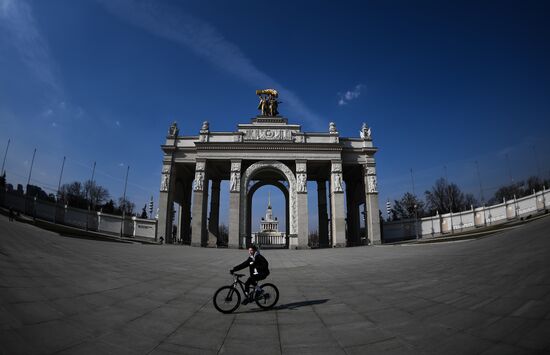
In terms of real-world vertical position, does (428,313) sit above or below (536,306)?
below

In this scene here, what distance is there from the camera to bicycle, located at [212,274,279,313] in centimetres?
671

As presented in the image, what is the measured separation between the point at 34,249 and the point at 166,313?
8671 mm

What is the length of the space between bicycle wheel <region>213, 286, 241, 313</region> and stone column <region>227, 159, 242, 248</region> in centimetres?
3028

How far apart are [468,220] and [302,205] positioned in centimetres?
2767

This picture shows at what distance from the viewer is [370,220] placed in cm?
3878

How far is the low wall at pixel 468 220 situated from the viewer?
36969mm

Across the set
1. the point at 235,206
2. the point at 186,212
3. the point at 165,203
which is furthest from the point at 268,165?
the point at 186,212

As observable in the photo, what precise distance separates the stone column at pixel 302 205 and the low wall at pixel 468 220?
61.1 ft

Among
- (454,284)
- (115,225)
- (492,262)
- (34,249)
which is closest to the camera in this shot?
(454,284)

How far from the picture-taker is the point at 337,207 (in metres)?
37.9

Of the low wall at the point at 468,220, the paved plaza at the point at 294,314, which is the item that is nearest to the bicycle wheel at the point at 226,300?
the paved plaza at the point at 294,314

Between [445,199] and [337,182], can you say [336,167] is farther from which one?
[445,199]

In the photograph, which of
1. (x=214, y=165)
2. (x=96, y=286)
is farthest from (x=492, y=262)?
(x=214, y=165)

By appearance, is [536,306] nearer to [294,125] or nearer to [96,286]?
[96,286]
